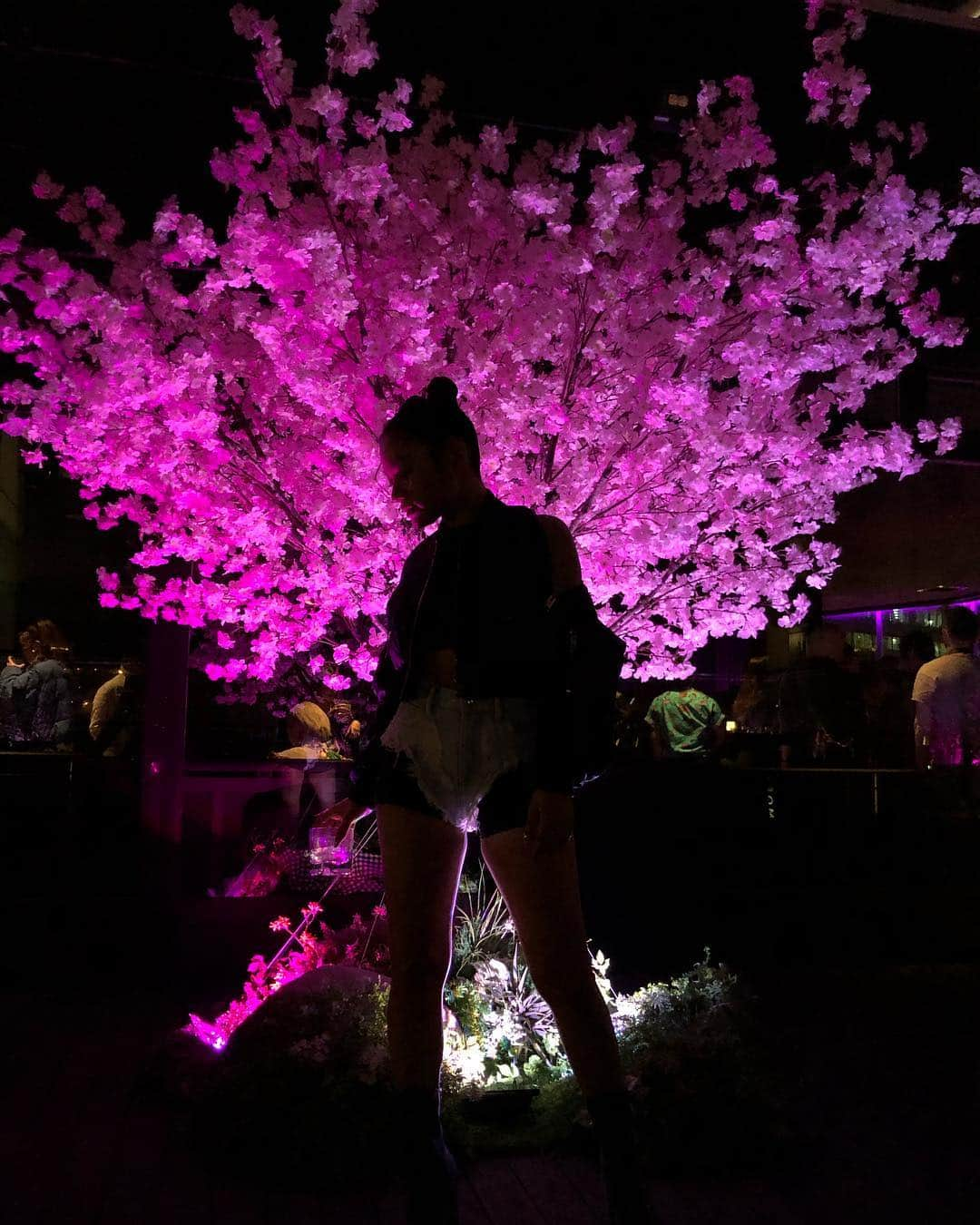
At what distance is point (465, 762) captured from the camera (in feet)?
6.77

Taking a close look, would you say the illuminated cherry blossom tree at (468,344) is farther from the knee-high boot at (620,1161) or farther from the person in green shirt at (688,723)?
the person in green shirt at (688,723)

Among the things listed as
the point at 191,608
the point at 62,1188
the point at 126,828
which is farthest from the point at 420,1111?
the point at 126,828

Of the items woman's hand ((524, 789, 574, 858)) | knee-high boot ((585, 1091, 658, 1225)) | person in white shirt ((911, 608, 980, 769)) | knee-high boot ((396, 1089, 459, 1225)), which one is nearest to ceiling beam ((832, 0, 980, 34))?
person in white shirt ((911, 608, 980, 769))

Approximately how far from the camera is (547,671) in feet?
6.88

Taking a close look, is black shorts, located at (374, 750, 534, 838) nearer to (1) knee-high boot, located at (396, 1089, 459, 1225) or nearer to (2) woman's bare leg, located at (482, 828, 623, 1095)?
(2) woman's bare leg, located at (482, 828, 623, 1095)

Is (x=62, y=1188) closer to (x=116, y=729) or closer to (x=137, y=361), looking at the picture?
(x=137, y=361)

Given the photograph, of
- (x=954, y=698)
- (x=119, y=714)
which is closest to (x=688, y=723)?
(x=954, y=698)

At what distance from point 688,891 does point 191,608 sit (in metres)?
2.22

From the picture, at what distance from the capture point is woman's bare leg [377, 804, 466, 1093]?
79.4 inches

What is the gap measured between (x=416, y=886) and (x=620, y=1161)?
2.05 feet

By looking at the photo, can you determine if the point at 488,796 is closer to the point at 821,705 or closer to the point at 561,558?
the point at 561,558

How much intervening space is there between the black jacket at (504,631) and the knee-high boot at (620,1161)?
2.00ft

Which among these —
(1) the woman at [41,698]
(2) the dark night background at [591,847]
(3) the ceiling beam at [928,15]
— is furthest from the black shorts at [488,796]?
(1) the woman at [41,698]

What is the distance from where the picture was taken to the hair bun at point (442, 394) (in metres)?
2.24
